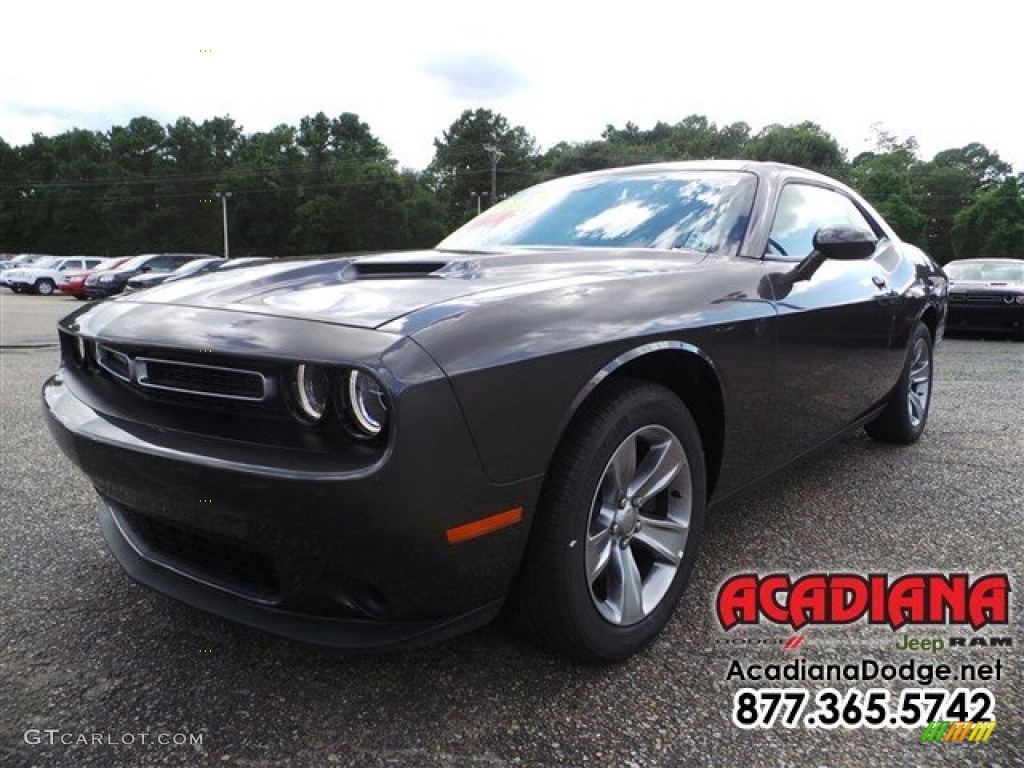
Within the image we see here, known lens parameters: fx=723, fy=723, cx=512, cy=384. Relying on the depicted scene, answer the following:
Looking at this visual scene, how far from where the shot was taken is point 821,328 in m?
2.68

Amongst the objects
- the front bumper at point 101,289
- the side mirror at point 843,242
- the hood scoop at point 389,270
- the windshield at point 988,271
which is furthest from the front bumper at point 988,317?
the front bumper at point 101,289

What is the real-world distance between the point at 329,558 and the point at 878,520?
93.8 inches

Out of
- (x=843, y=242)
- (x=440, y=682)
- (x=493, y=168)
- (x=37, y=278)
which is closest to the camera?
(x=440, y=682)

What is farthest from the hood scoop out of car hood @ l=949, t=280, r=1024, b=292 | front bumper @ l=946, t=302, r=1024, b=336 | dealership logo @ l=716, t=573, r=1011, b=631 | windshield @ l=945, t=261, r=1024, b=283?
windshield @ l=945, t=261, r=1024, b=283

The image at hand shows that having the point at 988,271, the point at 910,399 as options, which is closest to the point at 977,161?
the point at 988,271

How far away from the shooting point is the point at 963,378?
6.64 metres

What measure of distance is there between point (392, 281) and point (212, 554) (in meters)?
0.80

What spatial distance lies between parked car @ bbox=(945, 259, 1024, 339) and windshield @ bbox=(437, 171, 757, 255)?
9.36 m

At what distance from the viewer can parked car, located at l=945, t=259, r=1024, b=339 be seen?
10.2 meters

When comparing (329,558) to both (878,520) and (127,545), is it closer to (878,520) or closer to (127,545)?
(127,545)

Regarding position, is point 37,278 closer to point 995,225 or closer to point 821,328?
point 821,328

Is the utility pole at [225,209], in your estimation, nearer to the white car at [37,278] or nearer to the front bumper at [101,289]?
the white car at [37,278]

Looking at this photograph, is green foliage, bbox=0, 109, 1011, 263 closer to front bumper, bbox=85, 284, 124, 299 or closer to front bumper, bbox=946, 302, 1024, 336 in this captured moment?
front bumper, bbox=85, 284, 124, 299

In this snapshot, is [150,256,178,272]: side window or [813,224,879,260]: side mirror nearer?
[813,224,879,260]: side mirror
